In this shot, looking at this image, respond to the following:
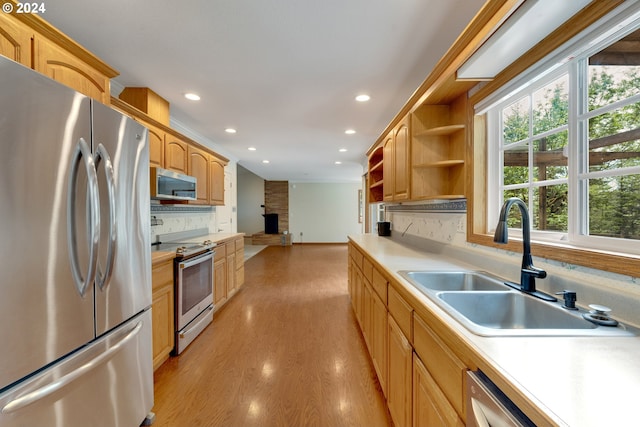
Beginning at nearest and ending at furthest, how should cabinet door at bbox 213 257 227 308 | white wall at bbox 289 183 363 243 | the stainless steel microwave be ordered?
1. the stainless steel microwave
2. cabinet door at bbox 213 257 227 308
3. white wall at bbox 289 183 363 243

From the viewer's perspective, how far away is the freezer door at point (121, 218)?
1222mm

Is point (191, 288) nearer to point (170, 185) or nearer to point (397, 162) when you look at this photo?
point (170, 185)

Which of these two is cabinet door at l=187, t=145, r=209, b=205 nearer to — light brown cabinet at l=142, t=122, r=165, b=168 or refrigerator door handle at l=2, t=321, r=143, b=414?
light brown cabinet at l=142, t=122, r=165, b=168

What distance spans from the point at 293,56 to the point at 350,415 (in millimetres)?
2560

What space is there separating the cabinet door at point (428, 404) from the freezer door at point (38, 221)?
145 centimetres

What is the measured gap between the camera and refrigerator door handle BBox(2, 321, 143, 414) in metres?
0.88

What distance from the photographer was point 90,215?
3.73 ft

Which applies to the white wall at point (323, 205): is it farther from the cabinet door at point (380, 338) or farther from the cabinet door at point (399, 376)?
the cabinet door at point (399, 376)

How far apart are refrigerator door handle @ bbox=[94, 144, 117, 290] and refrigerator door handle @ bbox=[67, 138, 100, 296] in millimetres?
67

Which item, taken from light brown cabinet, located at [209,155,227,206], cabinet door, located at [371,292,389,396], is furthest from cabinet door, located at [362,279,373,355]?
light brown cabinet, located at [209,155,227,206]

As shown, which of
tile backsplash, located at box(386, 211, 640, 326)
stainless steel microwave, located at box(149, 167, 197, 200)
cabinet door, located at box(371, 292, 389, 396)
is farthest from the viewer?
stainless steel microwave, located at box(149, 167, 197, 200)

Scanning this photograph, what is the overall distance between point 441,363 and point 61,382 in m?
1.45

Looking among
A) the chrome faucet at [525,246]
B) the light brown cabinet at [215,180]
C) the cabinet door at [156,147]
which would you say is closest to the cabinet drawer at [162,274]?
the cabinet door at [156,147]

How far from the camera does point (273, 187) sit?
991 centimetres
